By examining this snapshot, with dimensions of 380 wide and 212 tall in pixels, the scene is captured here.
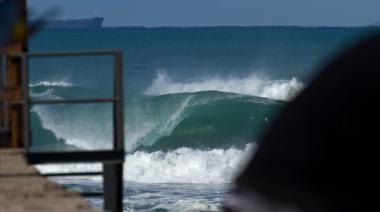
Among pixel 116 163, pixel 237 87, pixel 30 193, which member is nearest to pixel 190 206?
pixel 116 163

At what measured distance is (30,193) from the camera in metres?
6.95

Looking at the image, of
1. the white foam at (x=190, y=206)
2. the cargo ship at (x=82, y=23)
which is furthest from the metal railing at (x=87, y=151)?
the cargo ship at (x=82, y=23)

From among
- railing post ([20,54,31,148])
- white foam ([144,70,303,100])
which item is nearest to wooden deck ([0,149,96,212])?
railing post ([20,54,31,148])

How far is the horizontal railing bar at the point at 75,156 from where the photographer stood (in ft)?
26.1

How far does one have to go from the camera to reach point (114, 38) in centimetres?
9738

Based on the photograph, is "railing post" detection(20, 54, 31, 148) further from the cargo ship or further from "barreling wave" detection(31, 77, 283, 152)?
the cargo ship

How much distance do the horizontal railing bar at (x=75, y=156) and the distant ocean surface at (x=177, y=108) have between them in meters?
1.05

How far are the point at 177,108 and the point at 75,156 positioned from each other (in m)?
33.6

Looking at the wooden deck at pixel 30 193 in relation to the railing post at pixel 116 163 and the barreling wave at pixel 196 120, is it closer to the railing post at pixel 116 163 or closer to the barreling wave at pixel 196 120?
the railing post at pixel 116 163

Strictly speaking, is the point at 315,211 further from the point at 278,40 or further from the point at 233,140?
the point at 278,40

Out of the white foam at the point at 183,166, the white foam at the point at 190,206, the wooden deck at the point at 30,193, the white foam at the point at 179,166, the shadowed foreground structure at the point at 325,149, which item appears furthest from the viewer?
the white foam at the point at 183,166

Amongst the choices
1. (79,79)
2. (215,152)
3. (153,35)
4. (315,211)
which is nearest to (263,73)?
(79,79)

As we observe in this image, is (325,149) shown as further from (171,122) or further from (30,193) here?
(171,122)

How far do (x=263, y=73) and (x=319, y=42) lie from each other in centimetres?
2550
